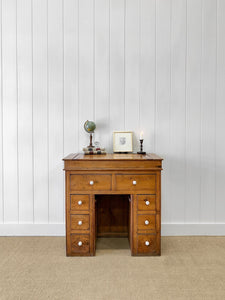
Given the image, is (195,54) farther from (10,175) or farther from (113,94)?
(10,175)

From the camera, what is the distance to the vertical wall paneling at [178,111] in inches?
121

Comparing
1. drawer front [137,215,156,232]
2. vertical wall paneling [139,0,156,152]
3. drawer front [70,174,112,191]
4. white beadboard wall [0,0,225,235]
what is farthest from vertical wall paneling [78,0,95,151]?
drawer front [137,215,156,232]

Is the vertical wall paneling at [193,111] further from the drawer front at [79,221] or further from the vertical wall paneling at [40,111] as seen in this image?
the vertical wall paneling at [40,111]

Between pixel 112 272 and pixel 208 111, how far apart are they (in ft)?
5.97

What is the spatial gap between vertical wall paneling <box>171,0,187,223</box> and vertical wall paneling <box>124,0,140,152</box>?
35 cm

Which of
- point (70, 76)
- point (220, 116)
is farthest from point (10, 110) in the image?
point (220, 116)

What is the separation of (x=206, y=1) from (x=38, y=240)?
2.87m

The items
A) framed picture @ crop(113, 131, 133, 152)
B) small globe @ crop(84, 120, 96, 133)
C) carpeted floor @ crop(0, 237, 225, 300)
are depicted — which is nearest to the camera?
carpeted floor @ crop(0, 237, 225, 300)

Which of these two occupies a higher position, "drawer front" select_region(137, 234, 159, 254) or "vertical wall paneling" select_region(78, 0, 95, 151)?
"vertical wall paneling" select_region(78, 0, 95, 151)

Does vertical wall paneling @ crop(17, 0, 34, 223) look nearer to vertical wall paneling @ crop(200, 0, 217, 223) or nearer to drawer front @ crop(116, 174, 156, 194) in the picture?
drawer front @ crop(116, 174, 156, 194)

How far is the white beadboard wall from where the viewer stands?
10.0ft

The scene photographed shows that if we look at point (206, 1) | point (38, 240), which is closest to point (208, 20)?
point (206, 1)

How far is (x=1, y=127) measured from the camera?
3.12 meters

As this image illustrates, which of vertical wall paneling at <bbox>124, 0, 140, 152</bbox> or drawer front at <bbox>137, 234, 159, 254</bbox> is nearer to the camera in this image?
drawer front at <bbox>137, 234, 159, 254</bbox>
